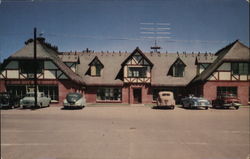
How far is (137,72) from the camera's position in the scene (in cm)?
2742

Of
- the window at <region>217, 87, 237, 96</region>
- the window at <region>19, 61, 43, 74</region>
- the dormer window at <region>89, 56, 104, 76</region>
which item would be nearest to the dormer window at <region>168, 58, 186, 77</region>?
the window at <region>217, 87, 237, 96</region>

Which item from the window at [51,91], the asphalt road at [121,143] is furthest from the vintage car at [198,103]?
the window at [51,91]

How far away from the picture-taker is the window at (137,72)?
27212 millimetres

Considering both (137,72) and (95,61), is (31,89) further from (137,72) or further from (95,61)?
(137,72)

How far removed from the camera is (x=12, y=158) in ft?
16.9

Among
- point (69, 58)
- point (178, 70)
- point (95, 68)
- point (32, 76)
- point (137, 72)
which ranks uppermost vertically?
point (69, 58)

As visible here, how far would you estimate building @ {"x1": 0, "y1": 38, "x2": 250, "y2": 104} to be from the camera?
22.7 metres

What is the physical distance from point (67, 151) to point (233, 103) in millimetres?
18782

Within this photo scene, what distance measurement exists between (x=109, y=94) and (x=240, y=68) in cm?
1822

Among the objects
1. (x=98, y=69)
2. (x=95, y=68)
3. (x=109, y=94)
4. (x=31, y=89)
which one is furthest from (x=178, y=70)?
(x=31, y=89)

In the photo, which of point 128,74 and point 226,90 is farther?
point 128,74

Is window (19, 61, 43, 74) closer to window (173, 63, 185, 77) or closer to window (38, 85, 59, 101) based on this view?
window (38, 85, 59, 101)

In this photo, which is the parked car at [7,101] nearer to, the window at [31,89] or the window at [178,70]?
the window at [31,89]

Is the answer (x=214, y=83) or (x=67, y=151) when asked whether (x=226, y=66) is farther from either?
(x=67, y=151)
